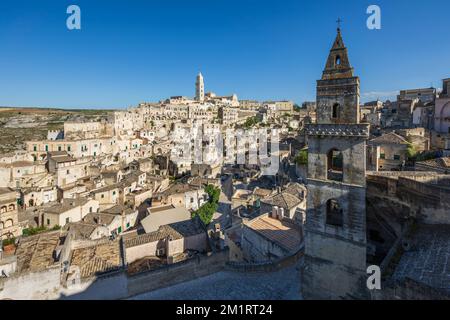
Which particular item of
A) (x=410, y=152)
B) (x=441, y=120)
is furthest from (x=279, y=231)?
(x=441, y=120)

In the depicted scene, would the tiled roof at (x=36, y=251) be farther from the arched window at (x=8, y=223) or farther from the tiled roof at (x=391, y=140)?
the tiled roof at (x=391, y=140)

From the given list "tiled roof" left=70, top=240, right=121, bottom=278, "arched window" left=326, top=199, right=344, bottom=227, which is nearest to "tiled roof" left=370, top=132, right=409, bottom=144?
"arched window" left=326, top=199, right=344, bottom=227

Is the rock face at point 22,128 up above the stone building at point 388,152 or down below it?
above

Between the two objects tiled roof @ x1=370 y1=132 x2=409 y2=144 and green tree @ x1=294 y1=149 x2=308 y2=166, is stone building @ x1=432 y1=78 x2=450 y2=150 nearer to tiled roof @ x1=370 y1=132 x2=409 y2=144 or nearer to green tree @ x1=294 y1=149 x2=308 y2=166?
tiled roof @ x1=370 y1=132 x2=409 y2=144

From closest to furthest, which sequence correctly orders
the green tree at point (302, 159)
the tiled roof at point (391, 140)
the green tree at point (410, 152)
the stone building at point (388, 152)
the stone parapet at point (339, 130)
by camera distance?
1. the stone parapet at point (339, 130)
2. the green tree at point (410, 152)
3. the stone building at point (388, 152)
4. the tiled roof at point (391, 140)
5. the green tree at point (302, 159)

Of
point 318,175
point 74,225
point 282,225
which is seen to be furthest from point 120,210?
point 318,175

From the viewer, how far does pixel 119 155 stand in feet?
164

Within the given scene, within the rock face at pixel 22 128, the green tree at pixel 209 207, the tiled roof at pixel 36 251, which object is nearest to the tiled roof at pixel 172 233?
the tiled roof at pixel 36 251

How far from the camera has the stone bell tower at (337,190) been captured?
377 inches

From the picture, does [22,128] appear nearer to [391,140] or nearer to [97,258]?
[97,258]

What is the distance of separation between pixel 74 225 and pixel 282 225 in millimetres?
16847

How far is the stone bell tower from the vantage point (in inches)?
377
